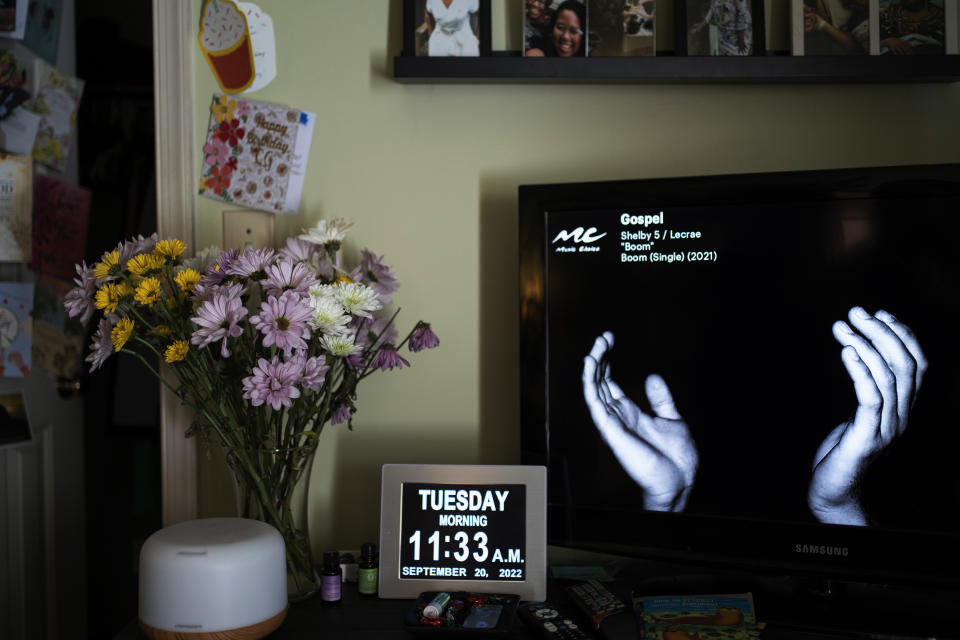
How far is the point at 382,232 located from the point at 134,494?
1.55 m

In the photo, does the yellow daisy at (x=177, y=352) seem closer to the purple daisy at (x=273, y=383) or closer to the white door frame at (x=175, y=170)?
the purple daisy at (x=273, y=383)

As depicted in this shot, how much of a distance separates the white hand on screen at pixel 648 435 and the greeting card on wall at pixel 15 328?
136cm

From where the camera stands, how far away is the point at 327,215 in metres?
1.41

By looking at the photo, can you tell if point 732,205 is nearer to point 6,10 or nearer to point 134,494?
point 6,10

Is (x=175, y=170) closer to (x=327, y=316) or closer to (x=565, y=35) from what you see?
(x=327, y=316)

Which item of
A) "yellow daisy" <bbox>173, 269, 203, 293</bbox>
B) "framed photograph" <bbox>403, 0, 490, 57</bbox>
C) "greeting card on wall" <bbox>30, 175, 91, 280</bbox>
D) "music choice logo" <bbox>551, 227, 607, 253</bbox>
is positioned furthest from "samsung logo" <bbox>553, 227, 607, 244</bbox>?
"greeting card on wall" <bbox>30, 175, 91, 280</bbox>

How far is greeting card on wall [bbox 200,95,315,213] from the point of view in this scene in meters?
1.39

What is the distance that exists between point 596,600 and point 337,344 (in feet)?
1.87

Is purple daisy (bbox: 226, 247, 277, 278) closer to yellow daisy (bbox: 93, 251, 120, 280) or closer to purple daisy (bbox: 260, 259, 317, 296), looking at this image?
purple daisy (bbox: 260, 259, 317, 296)

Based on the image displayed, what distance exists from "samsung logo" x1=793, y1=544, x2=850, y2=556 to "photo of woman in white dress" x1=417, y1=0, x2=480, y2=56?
1.00 meters

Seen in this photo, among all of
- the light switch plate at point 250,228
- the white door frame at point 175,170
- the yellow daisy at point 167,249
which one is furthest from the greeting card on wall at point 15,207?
the yellow daisy at point 167,249

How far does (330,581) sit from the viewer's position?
120 cm

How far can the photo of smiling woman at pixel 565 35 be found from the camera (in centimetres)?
135

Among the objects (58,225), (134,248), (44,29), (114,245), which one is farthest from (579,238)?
(114,245)
